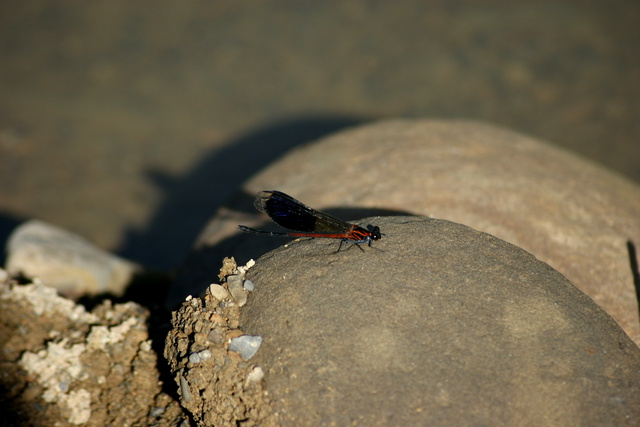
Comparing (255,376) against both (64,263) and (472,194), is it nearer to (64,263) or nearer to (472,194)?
(472,194)

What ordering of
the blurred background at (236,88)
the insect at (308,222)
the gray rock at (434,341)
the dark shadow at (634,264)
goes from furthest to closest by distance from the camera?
the blurred background at (236,88), the dark shadow at (634,264), the insect at (308,222), the gray rock at (434,341)

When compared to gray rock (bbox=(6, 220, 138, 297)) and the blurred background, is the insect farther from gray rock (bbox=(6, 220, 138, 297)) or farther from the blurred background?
the blurred background

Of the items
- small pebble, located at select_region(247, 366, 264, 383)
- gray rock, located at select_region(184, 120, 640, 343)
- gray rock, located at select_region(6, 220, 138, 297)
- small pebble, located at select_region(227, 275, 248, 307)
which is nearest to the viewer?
small pebble, located at select_region(247, 366, 264, 383)

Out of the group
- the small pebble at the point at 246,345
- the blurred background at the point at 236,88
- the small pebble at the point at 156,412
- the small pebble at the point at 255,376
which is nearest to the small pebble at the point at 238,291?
the small pebble at the point at 246,345

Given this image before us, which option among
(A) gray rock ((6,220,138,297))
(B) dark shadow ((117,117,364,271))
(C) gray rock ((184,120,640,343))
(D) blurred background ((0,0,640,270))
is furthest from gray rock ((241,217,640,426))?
(D) blurred background ((0,0,640,270))

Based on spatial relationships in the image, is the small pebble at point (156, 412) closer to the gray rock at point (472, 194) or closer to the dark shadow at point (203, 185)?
the gray rock at point (472, 194)

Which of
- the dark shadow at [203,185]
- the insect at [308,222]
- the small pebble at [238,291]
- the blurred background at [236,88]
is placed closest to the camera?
the small pebble at [238,291]

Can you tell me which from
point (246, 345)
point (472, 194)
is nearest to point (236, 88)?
point (472, 194)
